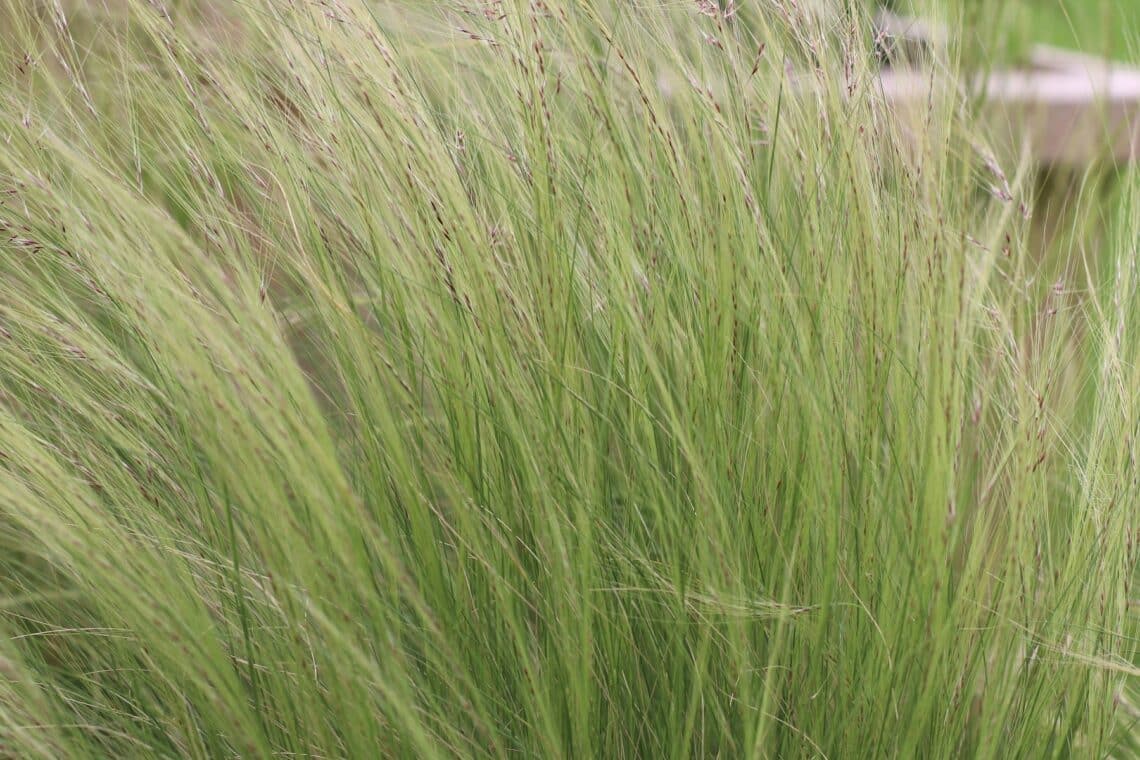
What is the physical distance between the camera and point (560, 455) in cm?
122

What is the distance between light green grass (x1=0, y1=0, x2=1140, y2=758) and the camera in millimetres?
1151

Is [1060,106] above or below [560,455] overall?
below

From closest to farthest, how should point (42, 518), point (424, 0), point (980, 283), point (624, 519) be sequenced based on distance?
point (42, 518)
point (980, 283)
point (624, 519)
point (424, 0)

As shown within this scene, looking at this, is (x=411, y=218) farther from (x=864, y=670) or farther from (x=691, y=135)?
(x=864, y=670)

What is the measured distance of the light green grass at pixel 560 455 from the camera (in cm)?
115

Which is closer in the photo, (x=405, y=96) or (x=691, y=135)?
(x=405, y=96)

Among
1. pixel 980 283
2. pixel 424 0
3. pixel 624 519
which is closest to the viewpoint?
pixel 980 283

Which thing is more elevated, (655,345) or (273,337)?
(273,337)

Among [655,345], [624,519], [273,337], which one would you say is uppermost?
[273,337]

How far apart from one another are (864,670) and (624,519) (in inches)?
12.1

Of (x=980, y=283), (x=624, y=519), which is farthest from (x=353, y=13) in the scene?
(x=980, y=283)

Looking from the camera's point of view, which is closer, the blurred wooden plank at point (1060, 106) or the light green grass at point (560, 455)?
the light green grass at point (560, 455)

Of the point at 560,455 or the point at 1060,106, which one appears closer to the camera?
the point at 560,455

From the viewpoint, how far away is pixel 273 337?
3.54ft
